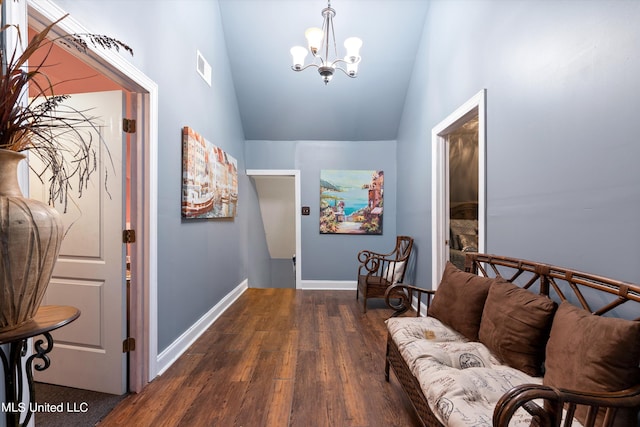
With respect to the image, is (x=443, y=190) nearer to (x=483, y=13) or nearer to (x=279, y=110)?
(x=483, y=13)

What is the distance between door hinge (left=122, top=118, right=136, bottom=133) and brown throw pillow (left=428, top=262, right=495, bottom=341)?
241 centimetres

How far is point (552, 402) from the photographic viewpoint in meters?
0.89

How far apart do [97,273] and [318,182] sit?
3.25 meters

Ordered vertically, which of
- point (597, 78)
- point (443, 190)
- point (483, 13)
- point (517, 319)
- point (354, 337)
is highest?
point (483, 13)

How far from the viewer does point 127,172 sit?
6.72 ft

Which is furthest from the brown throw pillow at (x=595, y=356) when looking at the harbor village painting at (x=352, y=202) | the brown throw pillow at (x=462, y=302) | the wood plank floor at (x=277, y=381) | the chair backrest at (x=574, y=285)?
the harbor village painting at (x=352, y=202)

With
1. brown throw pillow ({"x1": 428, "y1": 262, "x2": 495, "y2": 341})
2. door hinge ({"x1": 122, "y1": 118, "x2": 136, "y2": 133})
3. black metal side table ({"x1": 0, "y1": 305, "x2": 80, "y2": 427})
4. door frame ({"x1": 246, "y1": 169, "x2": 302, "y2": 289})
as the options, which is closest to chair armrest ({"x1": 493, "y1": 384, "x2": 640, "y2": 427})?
brown throw pillow ({"x1": 428, "y1": 262, "x2": 495, "y2": 341})

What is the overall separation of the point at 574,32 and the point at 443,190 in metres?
1.73

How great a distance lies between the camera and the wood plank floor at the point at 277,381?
5.66 feet

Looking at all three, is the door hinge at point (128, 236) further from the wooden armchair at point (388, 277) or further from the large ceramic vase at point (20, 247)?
the wooden armchair at point (388, 277)

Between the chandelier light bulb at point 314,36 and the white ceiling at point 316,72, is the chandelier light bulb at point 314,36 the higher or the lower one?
the lower one

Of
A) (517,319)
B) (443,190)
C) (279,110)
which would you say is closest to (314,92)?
(279,110)

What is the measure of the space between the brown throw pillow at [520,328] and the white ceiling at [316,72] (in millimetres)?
3288

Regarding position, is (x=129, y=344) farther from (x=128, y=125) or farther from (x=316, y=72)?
(x=316, y=72)
